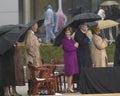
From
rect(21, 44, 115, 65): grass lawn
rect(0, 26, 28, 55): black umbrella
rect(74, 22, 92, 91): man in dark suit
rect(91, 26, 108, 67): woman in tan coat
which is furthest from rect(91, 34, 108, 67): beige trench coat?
rect(21, 44, 115, 65): grass lawn

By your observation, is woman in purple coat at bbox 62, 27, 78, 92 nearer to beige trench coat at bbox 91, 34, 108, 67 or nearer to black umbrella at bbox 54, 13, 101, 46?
black umbrella at bbox 54, 13, 101, 46

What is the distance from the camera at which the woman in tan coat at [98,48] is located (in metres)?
15.8

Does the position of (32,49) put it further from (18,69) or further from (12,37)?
(12,37)

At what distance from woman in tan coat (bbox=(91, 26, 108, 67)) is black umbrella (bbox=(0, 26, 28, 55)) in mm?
1886

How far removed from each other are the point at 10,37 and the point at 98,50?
2.47m

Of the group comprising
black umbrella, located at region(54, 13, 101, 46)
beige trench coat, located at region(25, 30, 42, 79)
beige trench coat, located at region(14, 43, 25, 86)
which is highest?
black umbrella, located at region(54, 13, 101, 46)

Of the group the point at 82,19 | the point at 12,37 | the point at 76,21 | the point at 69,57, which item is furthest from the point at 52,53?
the point at 12,37

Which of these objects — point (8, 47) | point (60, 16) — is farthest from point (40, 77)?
point (60, 16)

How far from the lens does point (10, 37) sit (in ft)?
49.5

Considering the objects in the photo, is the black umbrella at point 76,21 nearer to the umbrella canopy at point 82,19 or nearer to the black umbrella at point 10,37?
the umbrella canopy at point 82,19

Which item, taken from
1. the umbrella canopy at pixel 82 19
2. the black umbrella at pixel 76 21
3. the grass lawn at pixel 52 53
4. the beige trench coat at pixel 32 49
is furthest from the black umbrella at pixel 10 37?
the grass lawn at pixel 52 53

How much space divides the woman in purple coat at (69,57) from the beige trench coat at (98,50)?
53 cm

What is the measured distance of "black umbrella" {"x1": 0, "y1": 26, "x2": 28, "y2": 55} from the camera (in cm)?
1470

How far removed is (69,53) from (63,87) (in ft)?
4.63
